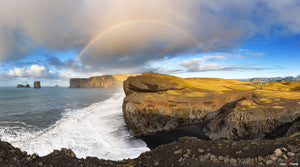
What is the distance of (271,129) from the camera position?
17.4 metres

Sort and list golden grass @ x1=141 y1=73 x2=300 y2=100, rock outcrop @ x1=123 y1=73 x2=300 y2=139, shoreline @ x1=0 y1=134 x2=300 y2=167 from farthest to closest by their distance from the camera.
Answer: golden grass @ x1=141 y1=73 x2=300 y2=100 → rock outcrop @ x1=123 y1=73 x2=300 y2=139 → shoreline @ x1=0 y1=134 x2=300 y2=167

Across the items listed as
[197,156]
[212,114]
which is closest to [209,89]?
[212,114]

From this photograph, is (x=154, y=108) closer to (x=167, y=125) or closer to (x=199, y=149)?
(x=167, y=125)

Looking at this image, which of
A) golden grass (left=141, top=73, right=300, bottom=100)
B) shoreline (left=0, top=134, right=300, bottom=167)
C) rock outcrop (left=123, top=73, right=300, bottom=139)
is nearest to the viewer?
shoreline (left=0, top=134, right=300, bottom=167)

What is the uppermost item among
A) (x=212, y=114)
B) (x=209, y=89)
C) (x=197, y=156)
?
(x=209, y=89)

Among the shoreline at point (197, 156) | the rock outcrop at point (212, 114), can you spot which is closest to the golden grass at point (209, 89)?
the rock outcrop at point (212, 114)

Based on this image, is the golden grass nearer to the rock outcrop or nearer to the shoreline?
the rock outcrop

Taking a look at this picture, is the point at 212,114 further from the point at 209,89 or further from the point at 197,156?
the point at 197,156

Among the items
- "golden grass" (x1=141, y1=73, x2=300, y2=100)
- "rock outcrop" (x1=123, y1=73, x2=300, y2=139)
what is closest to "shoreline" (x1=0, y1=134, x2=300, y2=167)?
"rock outcrop" (x1=123, y1=73, x2=300, y2=139)

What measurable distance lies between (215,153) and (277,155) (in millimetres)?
2603

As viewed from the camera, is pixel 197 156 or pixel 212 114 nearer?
pixel 197 156

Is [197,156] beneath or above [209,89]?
beneath

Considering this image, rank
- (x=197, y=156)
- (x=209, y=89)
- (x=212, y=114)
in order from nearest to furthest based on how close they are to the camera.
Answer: (x=197, y=156)
(x=212, y=114)
(x=209, y=89)

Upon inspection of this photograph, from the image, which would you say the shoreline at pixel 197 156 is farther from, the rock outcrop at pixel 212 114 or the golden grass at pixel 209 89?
the golden grass at pixel 209 89
